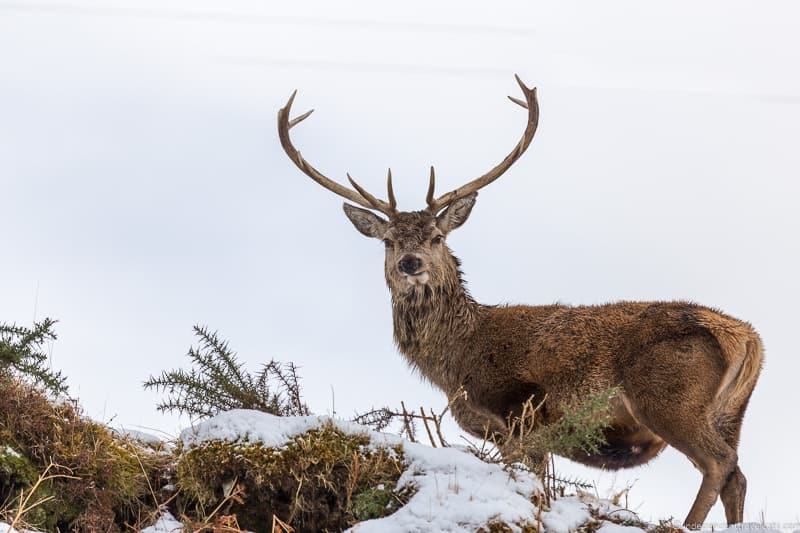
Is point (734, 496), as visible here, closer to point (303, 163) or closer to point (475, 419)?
point (475, 419)

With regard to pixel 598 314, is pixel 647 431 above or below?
below

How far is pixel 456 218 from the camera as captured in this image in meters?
8.89

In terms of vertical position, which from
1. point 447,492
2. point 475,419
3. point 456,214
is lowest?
point 447,492

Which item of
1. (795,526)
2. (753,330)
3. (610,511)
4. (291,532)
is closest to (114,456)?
(291,532)

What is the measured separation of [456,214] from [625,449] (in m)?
2.57

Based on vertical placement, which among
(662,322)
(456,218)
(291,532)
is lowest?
(291,532)

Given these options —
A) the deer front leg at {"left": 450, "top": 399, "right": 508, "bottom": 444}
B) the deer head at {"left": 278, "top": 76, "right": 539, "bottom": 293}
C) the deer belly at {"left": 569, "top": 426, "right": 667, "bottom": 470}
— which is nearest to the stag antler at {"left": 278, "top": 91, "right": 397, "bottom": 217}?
the deer head at {"left": 278, "top": 76, "right": 539, "bottom": 293}

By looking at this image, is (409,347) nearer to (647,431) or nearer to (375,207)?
(375,207)

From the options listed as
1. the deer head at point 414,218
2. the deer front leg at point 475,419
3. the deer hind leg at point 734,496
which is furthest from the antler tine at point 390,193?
the deer hind leg at point 734,496

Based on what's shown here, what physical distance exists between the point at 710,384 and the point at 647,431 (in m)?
0.65

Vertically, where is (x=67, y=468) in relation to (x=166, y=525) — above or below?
above

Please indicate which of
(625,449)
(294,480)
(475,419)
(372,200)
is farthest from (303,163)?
(294,480)

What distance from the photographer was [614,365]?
24.3ft

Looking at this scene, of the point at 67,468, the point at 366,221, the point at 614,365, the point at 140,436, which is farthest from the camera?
the point at 366,221
